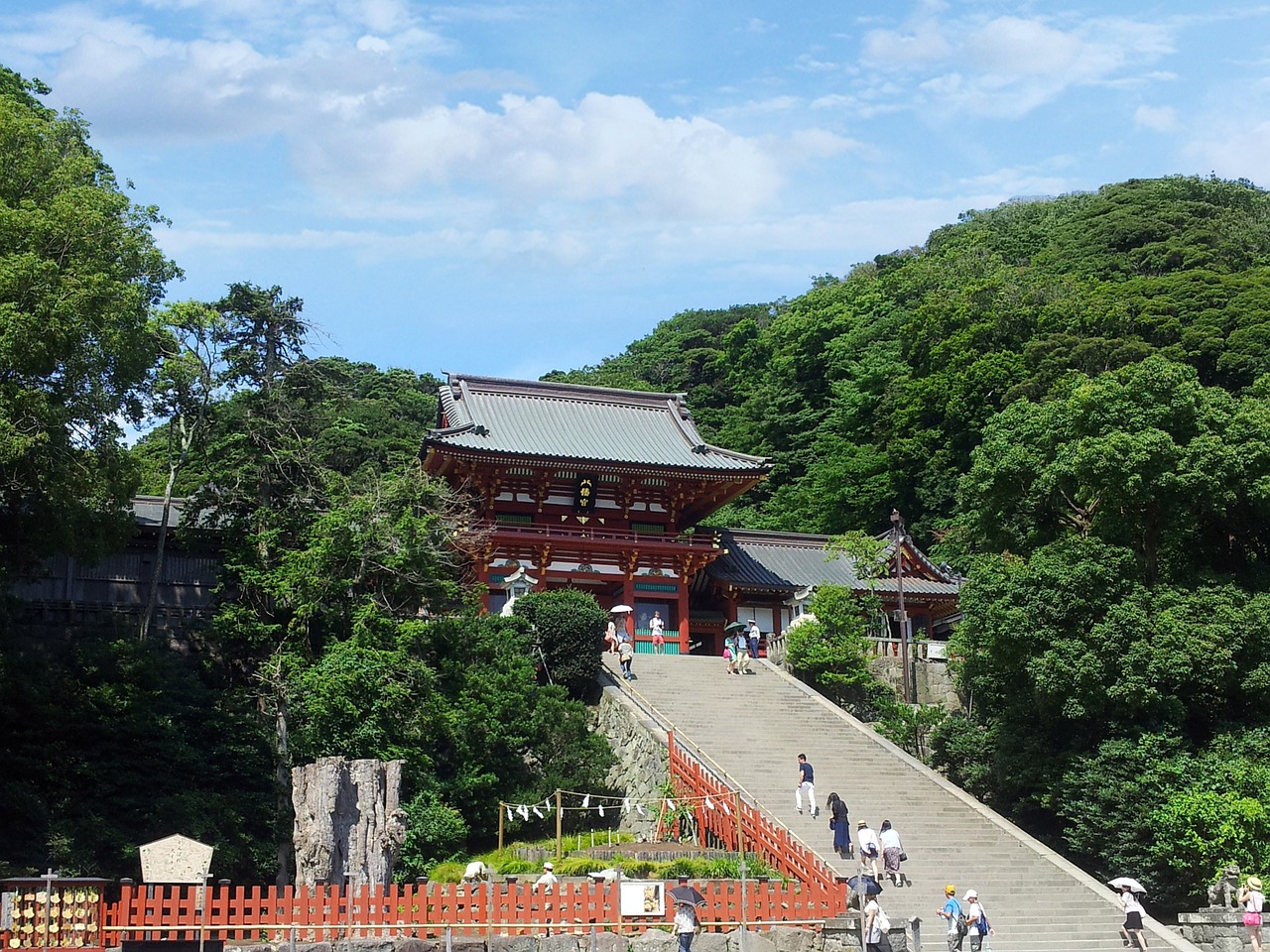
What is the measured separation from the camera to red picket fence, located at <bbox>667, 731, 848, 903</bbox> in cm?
1673

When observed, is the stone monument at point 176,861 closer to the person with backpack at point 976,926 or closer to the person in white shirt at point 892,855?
the person with backpack at point 976,926

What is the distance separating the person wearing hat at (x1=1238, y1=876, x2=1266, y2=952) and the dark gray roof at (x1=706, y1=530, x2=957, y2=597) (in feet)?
51.9

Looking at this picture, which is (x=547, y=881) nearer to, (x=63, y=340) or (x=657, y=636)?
(x=63, y=340)

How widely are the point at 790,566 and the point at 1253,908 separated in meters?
20.1

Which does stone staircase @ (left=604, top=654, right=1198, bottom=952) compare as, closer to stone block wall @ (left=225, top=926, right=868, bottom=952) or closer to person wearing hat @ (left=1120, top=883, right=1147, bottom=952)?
person wearing hat @ (left=1120, top=883, right=1147, bottom=952)

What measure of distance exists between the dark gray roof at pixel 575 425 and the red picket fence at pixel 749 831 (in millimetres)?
12139

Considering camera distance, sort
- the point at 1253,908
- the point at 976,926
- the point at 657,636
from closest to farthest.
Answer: the point at 976,926
the point at 1253,908
the point at 657,636

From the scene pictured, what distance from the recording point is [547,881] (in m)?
16.8

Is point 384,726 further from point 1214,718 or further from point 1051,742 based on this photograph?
point 1214,718

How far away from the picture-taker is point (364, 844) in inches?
624

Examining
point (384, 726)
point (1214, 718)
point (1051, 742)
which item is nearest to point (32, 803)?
point (384, 726)

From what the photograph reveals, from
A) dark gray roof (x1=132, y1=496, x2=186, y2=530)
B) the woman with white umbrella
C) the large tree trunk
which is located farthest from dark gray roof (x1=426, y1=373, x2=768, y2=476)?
the woman with white umbrella

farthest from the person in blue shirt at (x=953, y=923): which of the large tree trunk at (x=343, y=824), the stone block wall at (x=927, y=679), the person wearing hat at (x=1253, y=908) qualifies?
the stone block wall at (x=927, y=679)

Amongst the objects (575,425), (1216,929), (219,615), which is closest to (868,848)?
(1216,929)
